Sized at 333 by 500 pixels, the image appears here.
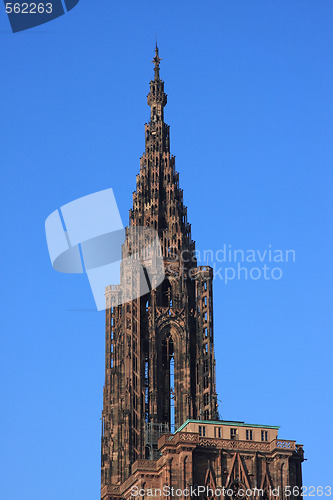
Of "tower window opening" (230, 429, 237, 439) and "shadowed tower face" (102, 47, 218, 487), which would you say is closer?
"tower window opening" (230, 429, 237, 439)

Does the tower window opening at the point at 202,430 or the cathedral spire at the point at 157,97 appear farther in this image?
the cathedral spire at the point at 157,97

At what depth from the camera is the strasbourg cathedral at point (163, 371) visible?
139 meters

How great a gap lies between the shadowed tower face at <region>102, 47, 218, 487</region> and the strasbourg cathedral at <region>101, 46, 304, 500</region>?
0.13 metres

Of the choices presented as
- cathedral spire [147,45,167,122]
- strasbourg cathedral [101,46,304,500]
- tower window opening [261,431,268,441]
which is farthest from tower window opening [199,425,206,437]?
cathedral spire [147,45,167,122]

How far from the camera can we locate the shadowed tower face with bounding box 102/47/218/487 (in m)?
163

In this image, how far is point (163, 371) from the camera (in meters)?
168

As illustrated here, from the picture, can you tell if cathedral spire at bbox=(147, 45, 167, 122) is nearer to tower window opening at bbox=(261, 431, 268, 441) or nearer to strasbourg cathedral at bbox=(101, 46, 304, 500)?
strasbourg cathedral at bbox=(101, 46, 304, 500)

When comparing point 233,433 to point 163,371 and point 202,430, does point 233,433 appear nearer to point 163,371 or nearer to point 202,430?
point 202,430

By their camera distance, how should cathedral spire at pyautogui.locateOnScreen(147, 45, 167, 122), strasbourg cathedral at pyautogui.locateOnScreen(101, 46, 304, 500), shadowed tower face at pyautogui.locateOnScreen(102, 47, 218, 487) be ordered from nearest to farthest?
strasbourg cathedral at pyautogui.locateOnScreen(101, 46, 304, 500) → shadowed tower face at pyautogui.locateOnScreen(102, 47, 218, 487) → cathedral spire at pyautogui.locateOnScreen(147, 45, 167, 122)

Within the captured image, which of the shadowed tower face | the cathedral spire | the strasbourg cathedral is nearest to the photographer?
the strasbourg cathedral

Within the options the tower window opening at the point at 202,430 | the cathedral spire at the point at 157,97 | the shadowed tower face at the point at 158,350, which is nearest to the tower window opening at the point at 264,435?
the tower window opening at the point at 202,430

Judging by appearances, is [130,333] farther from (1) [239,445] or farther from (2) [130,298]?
(1) [239,445]

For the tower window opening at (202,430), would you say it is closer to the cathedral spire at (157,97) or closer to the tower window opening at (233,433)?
the tower window opening at (233,433)

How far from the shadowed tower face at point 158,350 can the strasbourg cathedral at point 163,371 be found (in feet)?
0.42
